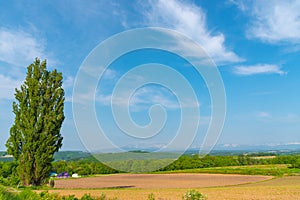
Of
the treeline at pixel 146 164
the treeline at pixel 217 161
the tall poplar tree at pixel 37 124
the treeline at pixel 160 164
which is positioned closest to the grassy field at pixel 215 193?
the tall poplar tree at pixel 37 124

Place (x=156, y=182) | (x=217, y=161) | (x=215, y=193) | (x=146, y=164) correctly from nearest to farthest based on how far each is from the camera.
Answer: (x=215, y=193), (x=156, y=182), (x=146, y=164), (x=217, y=161)

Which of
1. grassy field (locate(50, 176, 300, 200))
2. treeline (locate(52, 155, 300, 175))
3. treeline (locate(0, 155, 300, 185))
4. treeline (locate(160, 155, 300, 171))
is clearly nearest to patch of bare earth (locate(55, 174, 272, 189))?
grassy field (locate(50, 176, 300, 200))

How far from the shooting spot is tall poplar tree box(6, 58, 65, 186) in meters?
26.8

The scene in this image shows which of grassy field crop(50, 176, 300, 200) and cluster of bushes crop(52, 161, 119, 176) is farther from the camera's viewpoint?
cluster of bushes crop(52, 161, 119, 176)

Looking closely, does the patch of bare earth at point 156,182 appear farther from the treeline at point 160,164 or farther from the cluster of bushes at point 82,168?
the cluster of bushes at point 82,168

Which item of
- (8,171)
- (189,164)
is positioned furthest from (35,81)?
(189,164)

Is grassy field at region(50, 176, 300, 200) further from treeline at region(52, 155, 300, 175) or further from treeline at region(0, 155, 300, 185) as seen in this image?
treeline at region(52, 155, 300, 175)

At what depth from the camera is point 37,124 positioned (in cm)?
2809

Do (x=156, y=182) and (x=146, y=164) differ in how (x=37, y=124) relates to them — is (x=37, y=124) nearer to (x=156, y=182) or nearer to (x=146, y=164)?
(x=156, y=182)

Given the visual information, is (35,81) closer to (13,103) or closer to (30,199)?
(13,103)

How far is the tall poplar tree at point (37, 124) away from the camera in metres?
26.8

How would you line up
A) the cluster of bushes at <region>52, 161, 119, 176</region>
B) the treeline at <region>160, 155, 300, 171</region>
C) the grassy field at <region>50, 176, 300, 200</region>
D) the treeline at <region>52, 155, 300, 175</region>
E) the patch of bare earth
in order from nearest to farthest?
the grassy field at <region>50, 176, 300, 200</region>, the patch of bare earth, the treeline at <region>52, 155, 300, 175</region>, the cluster of bushes at <region>52, 161, 119, 176</region>, the treeline at <region>160, 155, 300, 171</region>

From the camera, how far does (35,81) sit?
29.5m

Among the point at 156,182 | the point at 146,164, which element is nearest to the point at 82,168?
the point at 146,164
